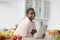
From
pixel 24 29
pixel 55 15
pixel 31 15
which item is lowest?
pixel 55 15

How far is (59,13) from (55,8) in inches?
10.3

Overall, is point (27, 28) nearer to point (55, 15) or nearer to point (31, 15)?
point (31, 15)

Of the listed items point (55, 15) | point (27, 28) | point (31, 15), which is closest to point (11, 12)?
point (55, 15)

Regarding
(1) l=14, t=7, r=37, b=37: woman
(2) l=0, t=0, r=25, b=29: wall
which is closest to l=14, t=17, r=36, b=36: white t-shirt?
(1) l=14, t=7, r=37, b=37: woman

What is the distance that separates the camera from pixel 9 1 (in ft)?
19.5

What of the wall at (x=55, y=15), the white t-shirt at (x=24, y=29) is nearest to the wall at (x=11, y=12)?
the wall at (x=55, y=15)

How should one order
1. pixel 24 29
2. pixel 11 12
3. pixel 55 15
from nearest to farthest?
pixel 24 29 → pixel 11 12 → pixel 55 15

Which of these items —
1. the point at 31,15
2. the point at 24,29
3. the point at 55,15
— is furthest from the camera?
the point at 55,15

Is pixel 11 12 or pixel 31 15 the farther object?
pixel 11 12

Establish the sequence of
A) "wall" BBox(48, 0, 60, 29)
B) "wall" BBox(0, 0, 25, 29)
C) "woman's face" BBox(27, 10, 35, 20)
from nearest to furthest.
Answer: "woman's face" BBox(27, 10, 35, 20), "wall" BBox(0, 0, 25, 29), "wall" BBox(48, 0, 60, 29)

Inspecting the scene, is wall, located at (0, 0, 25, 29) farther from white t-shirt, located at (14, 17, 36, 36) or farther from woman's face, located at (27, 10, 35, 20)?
white t-shirt, located at (14, 17, 36, 36)

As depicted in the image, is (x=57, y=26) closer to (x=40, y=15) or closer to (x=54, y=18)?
(x=54, y=18)

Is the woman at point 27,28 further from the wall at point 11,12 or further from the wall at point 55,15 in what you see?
the wall at point 55,15

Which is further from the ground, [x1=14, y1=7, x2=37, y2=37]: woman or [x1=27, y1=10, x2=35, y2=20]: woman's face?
[x1=27, y1=10, x2=35, y2=20]: woman's face
